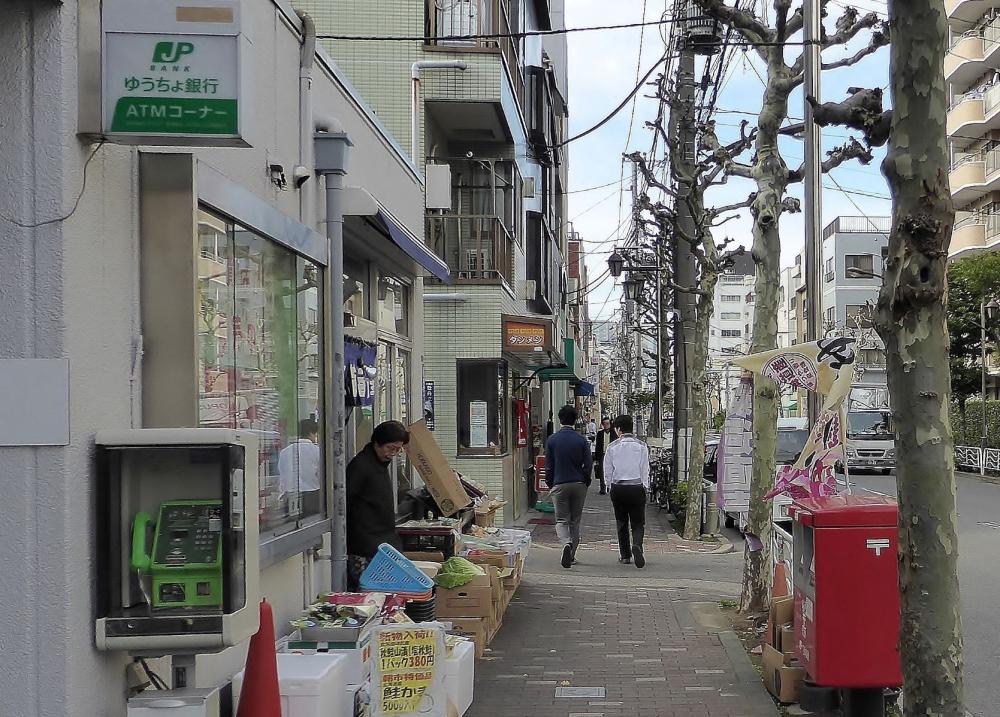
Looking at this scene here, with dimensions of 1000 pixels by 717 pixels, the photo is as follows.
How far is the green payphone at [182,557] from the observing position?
4648mm

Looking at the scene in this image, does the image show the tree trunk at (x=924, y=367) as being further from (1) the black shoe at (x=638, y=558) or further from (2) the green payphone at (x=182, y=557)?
(1) the black shoe at (x=638, y=558)

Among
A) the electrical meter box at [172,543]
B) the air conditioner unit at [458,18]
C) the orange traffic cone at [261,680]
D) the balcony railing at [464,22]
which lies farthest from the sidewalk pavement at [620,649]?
the air conditioner unit at [458,18]

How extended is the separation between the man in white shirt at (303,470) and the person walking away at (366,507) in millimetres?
520

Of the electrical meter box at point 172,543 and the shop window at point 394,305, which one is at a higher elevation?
the shop window at point 394,305

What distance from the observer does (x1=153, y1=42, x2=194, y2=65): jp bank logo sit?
4543 millimetres

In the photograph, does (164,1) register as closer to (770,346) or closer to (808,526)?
(808,526)

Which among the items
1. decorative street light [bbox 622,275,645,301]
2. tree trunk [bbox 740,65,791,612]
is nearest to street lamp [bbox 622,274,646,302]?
decorative street light [bbox 622,275,645,301]

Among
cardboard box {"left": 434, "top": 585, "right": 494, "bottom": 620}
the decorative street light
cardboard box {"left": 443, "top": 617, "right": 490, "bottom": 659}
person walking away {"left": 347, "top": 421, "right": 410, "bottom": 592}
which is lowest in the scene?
cardboard box {"left": 443, "top": 617, "right": 490, "bottom": 659}

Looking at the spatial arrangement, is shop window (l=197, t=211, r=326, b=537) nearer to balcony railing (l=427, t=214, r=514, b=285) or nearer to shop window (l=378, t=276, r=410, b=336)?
shop window (l=378, t=276, r=410, b=336)

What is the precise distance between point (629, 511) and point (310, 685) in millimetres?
9962

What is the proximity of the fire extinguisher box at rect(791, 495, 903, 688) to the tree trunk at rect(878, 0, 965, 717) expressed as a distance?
190 cm

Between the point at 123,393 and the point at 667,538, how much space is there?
594 inches

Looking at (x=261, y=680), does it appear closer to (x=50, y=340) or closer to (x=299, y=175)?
(x=50, y=340)

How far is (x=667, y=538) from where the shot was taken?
19.0 meters
